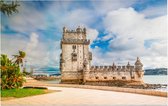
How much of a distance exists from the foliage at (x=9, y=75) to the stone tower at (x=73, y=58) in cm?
3786

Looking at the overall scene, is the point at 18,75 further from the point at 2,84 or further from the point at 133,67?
the point at 133,67

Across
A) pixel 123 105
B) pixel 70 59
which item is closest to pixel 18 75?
pixel 123 105

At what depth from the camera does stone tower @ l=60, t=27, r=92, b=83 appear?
219 feet

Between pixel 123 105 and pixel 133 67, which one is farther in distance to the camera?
pixel 133 67

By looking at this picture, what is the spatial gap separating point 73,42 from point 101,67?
10956 millimetres

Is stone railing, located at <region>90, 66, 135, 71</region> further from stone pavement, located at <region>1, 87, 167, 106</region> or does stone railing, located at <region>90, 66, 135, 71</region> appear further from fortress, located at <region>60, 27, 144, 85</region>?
stone pavement, located at <region>1, 87, 167, 106</region>

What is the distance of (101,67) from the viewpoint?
225ft

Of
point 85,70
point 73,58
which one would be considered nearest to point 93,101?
point 85,70

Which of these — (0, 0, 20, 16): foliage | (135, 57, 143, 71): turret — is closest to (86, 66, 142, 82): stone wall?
(135, 57, 143, 71): turret

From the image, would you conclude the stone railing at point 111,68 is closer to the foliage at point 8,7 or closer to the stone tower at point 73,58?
the stone tower at point 73,58

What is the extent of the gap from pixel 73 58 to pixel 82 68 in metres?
3.88

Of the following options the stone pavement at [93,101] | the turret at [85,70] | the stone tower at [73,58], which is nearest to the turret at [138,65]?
the stone tower at [73,58]

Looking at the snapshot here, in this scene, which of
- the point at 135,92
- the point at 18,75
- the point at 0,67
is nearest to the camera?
the point at 135,92

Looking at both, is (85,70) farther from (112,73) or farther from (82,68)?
(112,73)
